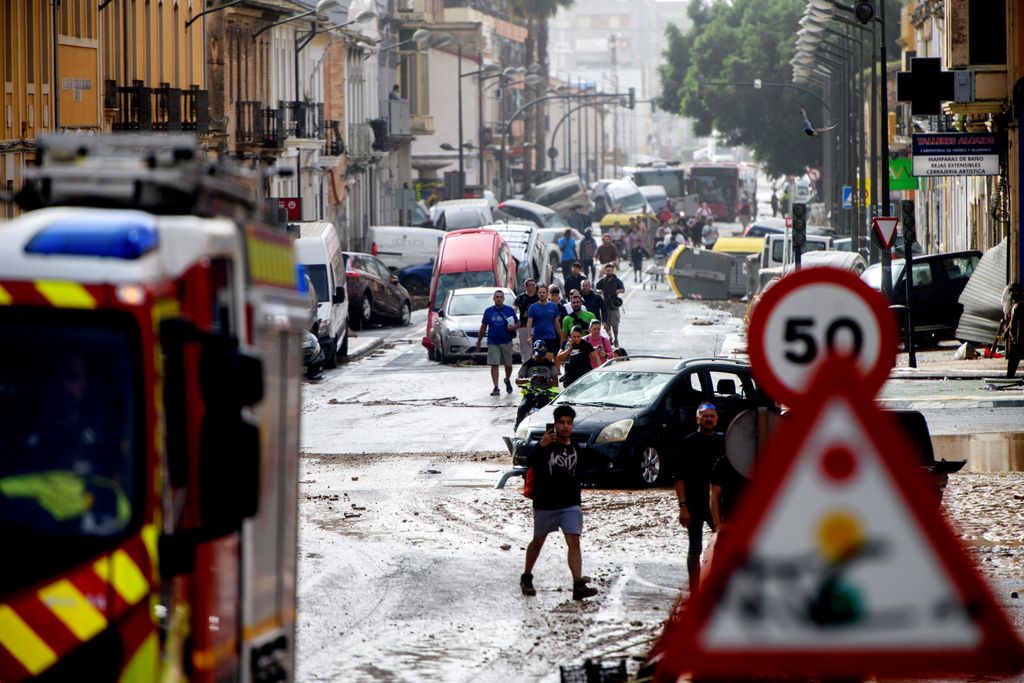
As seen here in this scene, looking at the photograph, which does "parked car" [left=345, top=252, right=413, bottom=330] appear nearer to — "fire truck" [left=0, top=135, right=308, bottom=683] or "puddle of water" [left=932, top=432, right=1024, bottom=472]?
"puddle of water" [left=932, top=432, right=1024, bottom=472]

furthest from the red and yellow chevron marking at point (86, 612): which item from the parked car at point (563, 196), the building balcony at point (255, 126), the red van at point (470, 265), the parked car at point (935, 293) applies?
the parked car at point (563, 196)

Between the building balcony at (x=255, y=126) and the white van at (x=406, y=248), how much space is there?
5540 millimetres

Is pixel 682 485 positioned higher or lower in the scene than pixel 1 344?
lower

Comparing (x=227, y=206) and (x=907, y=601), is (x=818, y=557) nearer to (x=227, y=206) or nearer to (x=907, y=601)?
(x=907, y=601)

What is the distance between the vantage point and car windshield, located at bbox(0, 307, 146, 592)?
6.79m

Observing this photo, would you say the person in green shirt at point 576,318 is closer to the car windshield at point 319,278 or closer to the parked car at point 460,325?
the parked car at point 460,325

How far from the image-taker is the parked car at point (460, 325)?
117 feet

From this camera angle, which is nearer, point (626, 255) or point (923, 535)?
point (923, 535)

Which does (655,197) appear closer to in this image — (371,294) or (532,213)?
(532,213)

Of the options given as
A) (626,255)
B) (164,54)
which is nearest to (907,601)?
(164,54)

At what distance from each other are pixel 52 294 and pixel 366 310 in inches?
1477

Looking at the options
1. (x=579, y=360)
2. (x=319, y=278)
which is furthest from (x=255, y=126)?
(x=579, y=360)

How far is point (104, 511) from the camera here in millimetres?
6777

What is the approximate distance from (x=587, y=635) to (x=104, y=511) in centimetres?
668
